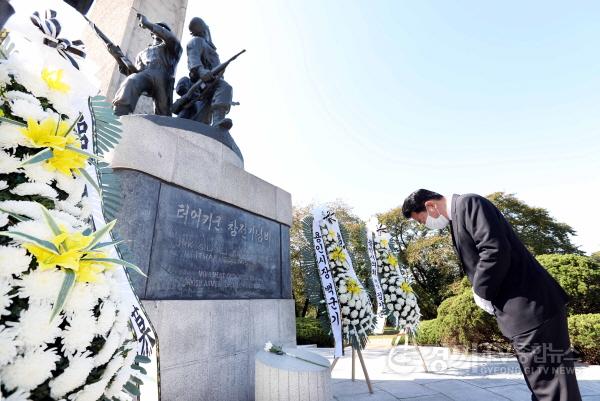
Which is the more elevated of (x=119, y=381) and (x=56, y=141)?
(x=56, y=141)

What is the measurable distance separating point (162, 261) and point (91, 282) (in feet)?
7.76

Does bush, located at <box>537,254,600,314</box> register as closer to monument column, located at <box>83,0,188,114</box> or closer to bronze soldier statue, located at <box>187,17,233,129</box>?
bronze soldier statue, located at <box>187,17,233,129</box>

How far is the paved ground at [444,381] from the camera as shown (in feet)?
12.4

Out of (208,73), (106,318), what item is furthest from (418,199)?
(208,73)

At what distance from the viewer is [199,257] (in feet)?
11.2

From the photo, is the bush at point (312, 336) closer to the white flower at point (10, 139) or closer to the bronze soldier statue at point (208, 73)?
the bronze soldier statue at point (208, 73)

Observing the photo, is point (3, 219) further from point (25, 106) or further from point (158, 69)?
point (158, 69)

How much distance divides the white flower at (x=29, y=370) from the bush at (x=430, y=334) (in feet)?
33.5

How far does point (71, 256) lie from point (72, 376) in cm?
30

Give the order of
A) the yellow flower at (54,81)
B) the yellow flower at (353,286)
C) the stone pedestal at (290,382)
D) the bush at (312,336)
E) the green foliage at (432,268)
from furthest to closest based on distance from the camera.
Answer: the green foliage at (432,268)
the bush at (312,336)
the yellow flower at (353,286)
the stone pedestal at (290,382)
the yellow flower at (54,81)

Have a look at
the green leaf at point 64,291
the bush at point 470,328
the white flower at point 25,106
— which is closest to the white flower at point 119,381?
the green leaf at point 64,291

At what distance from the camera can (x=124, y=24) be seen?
8938 millimetres

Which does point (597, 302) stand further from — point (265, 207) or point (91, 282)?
point (91, 282)

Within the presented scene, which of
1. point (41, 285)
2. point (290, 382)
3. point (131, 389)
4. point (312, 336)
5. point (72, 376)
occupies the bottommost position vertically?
point (312, 336)
